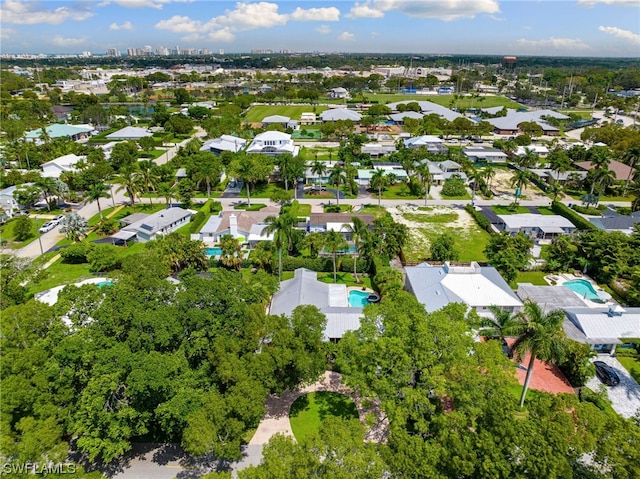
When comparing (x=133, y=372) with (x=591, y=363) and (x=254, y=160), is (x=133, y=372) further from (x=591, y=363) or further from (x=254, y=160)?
(x=254, y=160)

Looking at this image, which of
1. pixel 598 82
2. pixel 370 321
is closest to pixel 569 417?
pixel 370 321

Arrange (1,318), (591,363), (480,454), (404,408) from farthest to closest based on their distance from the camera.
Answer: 1. (591,363)
2. (1,318)
3. (404,408)
4. (480,454)

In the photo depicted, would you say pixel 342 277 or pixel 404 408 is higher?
pixel 404 408

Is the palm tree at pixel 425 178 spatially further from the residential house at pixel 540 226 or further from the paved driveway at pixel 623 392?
the paved driveway at pixel 623 392

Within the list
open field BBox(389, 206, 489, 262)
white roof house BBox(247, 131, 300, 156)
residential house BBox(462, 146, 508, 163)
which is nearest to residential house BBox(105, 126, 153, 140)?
white roof house BBox(247, 131, 300, 156)

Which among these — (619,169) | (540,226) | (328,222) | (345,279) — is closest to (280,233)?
(345,279)

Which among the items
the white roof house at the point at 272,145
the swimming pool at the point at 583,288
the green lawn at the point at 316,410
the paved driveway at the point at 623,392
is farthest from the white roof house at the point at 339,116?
the green lawn at the point at 316,410
